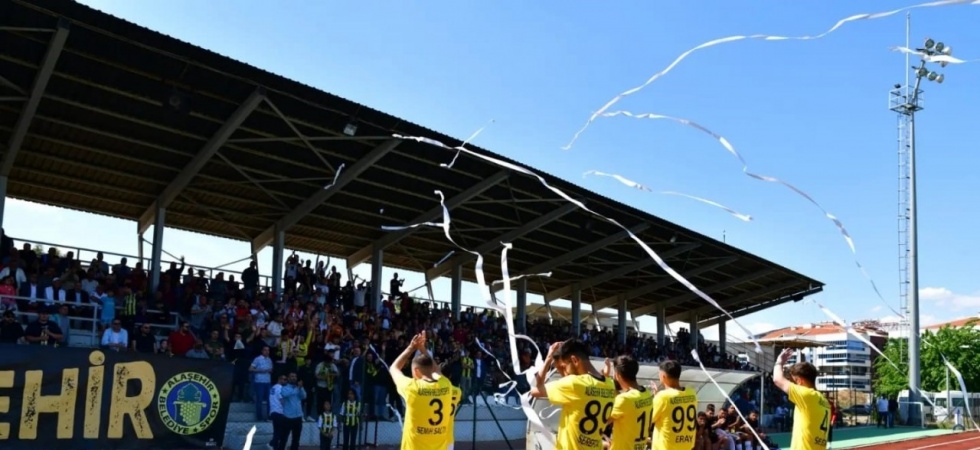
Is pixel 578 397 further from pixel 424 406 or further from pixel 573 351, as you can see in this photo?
pixel 424 406

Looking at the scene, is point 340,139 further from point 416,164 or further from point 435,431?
point 435,431

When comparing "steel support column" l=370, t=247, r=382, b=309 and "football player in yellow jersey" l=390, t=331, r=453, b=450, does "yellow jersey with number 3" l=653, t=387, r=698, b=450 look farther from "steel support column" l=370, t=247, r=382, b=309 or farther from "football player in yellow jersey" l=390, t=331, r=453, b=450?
"steel support column" l=370, t=247, r=382, b=309

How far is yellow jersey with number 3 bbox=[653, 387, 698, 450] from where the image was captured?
8.23 meters

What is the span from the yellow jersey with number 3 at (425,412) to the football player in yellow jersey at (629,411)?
1.53m

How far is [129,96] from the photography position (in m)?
17.4

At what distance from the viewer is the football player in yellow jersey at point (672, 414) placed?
27.0 feet

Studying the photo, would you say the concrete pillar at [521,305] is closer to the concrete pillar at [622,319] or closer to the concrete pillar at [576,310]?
the concrete pillar at [576,310]

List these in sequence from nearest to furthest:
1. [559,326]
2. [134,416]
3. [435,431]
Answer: [435,431] < [134,416] < [559,326]

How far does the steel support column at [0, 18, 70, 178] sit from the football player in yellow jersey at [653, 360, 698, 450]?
11558 mm

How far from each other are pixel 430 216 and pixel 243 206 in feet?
17.2

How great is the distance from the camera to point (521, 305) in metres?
34.6

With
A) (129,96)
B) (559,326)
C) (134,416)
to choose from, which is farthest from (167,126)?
(559,326)

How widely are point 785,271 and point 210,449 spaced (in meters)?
29.8

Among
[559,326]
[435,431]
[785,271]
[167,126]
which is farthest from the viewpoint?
[785,271]
